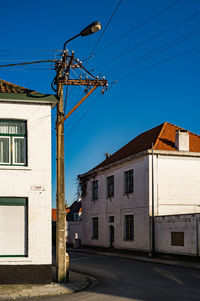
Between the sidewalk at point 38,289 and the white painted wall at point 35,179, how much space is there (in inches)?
39.0

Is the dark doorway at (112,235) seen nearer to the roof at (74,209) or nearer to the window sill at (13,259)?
the window sill at (13,259)

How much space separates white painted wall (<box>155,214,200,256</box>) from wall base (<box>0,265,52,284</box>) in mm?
12199

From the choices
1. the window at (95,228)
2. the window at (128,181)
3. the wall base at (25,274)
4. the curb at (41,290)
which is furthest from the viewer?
the window at (95,228)

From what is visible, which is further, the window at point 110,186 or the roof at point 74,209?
the roof at point 74,209

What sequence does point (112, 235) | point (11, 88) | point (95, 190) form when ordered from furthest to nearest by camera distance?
1. point (95, 190)
2. point (112, 235)
3. point (11, 88)

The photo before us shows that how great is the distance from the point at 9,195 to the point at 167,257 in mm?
15509

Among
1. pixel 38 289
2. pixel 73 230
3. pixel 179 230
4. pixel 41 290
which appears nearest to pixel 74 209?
pixel 73 230

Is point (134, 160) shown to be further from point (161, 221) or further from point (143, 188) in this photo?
point (161, 221)

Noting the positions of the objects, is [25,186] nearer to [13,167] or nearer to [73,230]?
[13,167]

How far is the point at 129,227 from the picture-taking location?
111 ft

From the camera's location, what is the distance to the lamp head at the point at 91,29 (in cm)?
1289

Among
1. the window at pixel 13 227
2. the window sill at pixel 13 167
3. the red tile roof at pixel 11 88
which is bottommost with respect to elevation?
the window at pixel 13 227

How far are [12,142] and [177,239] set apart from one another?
48.8ft

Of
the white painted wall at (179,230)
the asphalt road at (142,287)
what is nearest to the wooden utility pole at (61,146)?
the asphalt road at (142,287)
